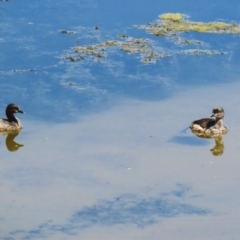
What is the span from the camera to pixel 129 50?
23.0 metres

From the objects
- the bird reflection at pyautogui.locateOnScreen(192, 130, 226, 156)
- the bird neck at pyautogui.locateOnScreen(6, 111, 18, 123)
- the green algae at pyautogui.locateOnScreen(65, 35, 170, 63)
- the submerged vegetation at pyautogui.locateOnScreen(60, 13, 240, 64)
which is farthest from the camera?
the submerged vegetation at pyautogui.locateOnScreen(60, 13, 240, 64)

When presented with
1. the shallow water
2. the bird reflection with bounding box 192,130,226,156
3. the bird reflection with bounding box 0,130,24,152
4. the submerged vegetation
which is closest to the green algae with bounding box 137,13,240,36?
the submerged vegetation

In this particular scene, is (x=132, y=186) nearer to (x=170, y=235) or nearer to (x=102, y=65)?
(x=170, y=235)

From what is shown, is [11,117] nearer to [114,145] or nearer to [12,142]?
[12,142]

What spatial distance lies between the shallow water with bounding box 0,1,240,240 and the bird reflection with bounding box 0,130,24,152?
2.1 inches

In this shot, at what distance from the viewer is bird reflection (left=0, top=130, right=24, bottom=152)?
16953 mm

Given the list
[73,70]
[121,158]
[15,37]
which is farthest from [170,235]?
[15,37]

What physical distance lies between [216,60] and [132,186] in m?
8.60

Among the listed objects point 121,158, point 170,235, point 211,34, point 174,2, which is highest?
point 174,2

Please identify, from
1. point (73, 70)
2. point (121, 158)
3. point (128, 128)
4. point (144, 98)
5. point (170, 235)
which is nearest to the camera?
point (170, 235)

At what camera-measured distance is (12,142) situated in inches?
686

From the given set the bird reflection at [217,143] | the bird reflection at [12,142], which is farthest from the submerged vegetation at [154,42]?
the bird reflection at [217,143]

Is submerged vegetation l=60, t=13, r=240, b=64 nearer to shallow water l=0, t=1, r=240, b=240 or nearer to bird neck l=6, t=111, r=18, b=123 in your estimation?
shallow water l=0, t=1, r=240, b=240

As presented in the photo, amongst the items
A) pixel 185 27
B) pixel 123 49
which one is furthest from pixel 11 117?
pixel 185 27
